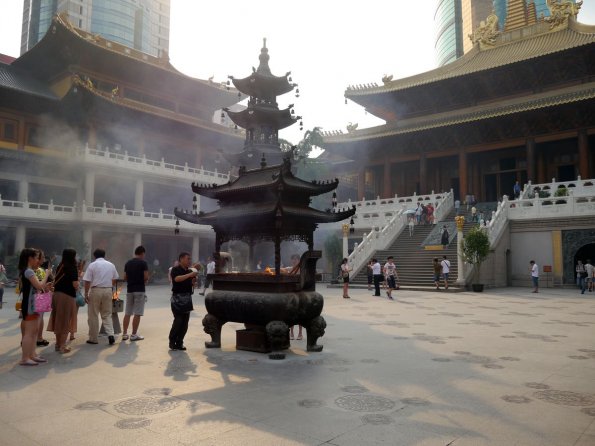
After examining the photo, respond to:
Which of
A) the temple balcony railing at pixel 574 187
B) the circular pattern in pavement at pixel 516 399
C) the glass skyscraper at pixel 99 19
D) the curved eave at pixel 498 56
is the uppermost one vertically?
the glass skyscraper at pixel 99 19

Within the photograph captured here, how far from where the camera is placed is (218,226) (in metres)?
8.27

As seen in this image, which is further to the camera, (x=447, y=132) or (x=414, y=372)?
(x=447, y=132)

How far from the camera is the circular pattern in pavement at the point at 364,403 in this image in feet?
14.2

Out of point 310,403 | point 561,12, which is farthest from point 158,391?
point 561,12

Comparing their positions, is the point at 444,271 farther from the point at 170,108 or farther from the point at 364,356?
the point at 170,108

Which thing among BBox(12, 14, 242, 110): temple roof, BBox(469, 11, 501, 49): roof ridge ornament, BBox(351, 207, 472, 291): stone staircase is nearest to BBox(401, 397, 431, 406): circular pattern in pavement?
BBox(351, 207, 472, 291): stone staircase

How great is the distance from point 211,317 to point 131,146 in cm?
2690

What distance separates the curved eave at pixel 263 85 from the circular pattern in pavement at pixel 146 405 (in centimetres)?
1749

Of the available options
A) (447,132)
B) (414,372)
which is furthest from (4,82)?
(414,372)

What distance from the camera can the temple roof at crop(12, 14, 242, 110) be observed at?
28578mm

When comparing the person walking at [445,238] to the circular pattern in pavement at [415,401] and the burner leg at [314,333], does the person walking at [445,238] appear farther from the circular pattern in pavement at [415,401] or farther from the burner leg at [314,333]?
the circular pattern in pavement at [415,401]

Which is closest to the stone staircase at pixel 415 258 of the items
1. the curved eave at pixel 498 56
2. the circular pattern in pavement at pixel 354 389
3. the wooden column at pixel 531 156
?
the wooden column at pixel 531 156

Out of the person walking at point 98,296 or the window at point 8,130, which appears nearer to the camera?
the person walking at point 98,296

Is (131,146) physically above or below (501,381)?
above
